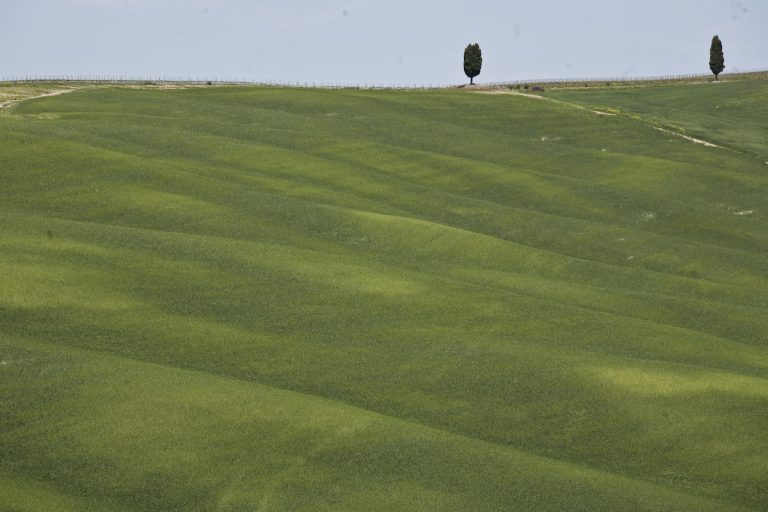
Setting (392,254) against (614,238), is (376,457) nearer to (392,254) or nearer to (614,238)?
(392,254)

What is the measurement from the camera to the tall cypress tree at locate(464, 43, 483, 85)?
141 meters

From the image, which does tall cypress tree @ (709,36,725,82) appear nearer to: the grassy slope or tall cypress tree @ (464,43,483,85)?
the grassy slope

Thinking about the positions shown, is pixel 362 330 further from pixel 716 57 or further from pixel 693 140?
pixel 716 57

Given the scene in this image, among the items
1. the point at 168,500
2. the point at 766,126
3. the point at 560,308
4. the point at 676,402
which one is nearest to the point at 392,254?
A: the point at 560,308

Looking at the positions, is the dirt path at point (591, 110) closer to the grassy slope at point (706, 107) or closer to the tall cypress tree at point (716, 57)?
the grassy slope at point (706, 107)

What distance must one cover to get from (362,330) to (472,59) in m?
102

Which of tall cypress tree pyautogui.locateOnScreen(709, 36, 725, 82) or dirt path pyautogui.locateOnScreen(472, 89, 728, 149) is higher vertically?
tall cypress tree pyautogui.locateOnScreen(709, 36, 725, 82)

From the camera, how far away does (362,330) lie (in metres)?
44.2

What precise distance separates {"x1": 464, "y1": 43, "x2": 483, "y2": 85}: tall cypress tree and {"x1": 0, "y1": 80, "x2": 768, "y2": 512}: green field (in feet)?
204

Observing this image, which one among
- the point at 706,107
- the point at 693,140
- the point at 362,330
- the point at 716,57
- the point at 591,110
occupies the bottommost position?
the point at 362,330

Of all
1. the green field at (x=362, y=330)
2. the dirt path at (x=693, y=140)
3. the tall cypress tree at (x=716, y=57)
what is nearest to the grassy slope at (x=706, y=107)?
the dirt path at (x=693, y=140)

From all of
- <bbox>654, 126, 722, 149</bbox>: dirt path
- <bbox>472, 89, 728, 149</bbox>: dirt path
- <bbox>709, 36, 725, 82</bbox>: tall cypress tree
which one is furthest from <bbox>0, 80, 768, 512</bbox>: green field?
<bbox>709, 36, 725, 82</bbox>: tall cypress tree

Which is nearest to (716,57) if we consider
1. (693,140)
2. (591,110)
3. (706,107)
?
(706,107)

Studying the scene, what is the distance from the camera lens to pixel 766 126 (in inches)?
4348
